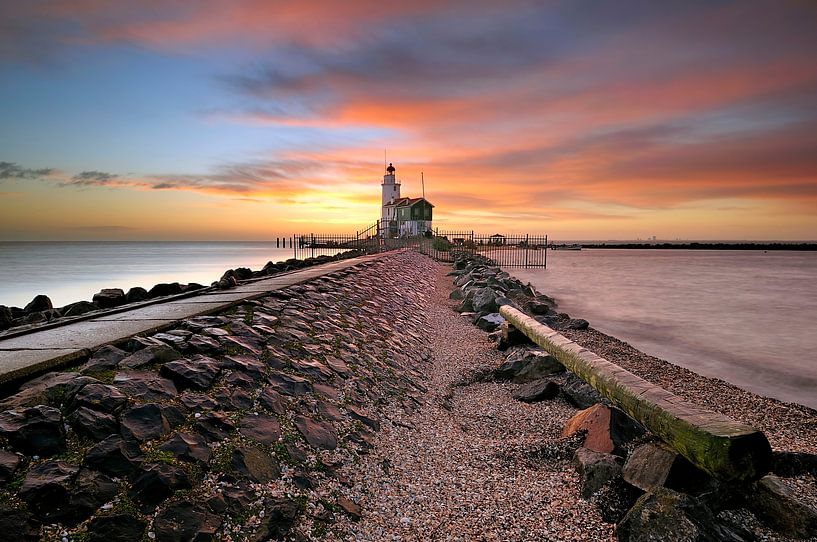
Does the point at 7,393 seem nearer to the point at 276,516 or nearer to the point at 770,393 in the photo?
the point at 276,516

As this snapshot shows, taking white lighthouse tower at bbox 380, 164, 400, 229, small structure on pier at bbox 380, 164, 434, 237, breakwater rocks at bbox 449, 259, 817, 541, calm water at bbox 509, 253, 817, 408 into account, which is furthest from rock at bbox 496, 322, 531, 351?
white lighthouse tower at bbox 380, 164, 400, 229

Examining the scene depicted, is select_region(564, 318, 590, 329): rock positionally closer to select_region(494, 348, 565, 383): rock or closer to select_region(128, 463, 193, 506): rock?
select_region(494, 348, 565, 383): rock

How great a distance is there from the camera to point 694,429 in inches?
138

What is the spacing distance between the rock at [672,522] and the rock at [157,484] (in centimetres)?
293

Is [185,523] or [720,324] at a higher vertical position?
[185,523]

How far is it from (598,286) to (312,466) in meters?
31.7

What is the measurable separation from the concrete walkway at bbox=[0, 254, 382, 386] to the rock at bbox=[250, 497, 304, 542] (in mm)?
1972

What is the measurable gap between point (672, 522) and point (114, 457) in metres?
3.51

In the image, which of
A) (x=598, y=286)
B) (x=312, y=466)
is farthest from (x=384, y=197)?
(x=312, y=466)

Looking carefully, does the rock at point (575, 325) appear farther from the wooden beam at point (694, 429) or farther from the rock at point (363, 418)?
the rock at point (363, 418)

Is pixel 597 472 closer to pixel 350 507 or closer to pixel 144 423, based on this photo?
pixel 350 507

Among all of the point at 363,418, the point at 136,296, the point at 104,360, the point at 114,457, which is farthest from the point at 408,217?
the point at 114,457

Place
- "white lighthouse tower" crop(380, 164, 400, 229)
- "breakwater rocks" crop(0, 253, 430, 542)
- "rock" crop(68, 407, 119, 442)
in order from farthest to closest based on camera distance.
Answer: "white lighthouse tower" crop(380, 164, 400, 229) < "rock" crop(68, 407, 119, 442) < "breakwater rocks" crop(0, 253, 430, 542)

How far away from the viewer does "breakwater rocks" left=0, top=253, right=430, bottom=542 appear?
2305mm
